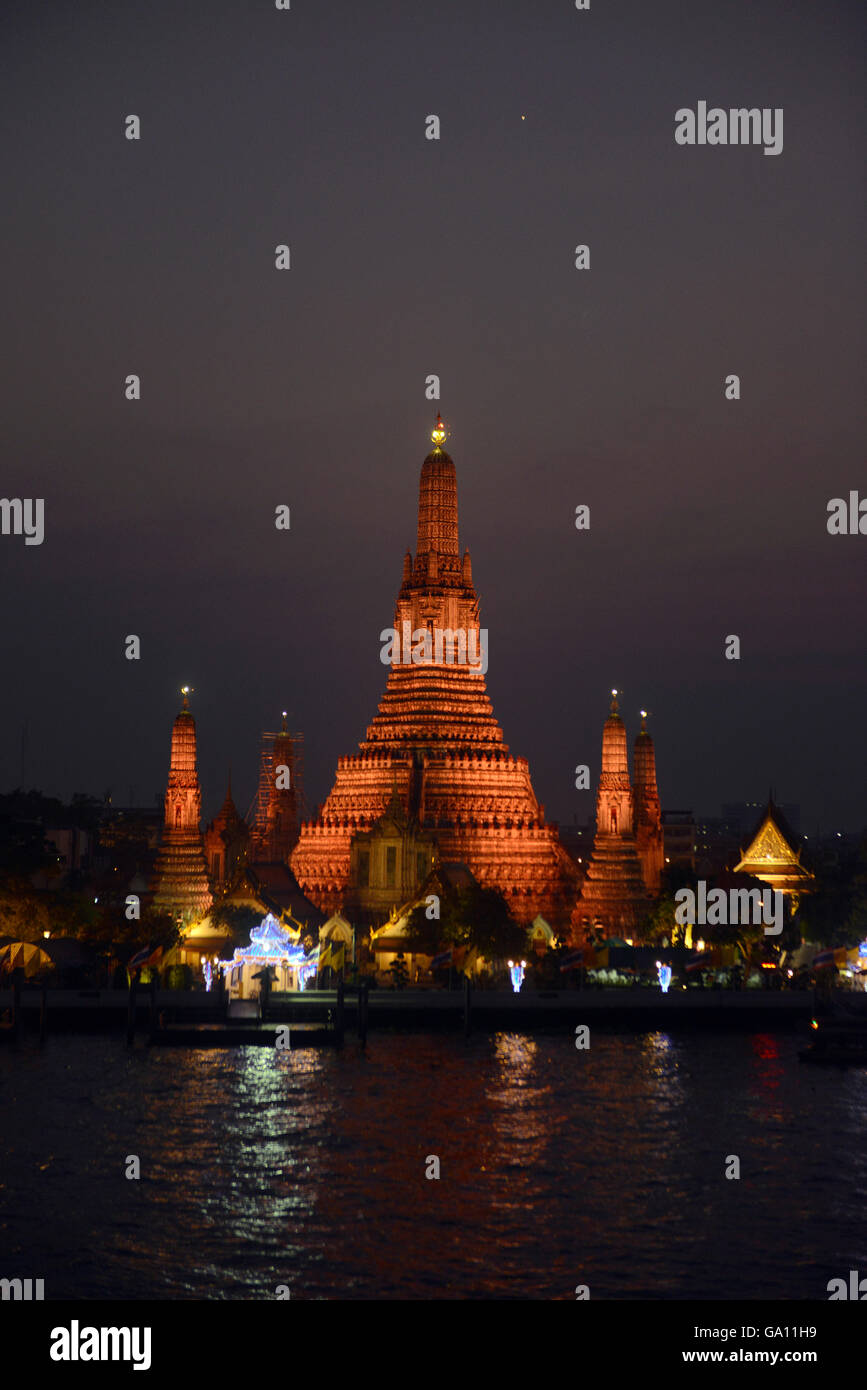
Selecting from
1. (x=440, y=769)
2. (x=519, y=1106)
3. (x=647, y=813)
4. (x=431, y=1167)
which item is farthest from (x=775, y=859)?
(x=431, y=1167)

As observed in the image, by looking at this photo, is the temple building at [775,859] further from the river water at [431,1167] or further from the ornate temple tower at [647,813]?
the river water at [431,1167]

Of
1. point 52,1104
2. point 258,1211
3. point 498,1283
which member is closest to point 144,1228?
point 258,1211

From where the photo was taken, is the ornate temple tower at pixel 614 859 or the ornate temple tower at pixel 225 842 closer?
the ornate temple tower at pixel 614 859

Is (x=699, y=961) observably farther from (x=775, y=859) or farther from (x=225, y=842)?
(x=225, y=842)

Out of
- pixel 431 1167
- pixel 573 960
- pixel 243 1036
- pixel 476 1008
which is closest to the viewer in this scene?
pixel 431 1167

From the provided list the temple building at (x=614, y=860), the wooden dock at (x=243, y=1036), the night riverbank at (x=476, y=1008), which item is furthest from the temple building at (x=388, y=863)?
the wooden dock at (x=243, y=1036)

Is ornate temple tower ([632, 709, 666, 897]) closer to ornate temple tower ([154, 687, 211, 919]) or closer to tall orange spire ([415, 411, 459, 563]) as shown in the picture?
tall orange spire ([415, 411, 459, 563])

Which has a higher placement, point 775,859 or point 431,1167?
point 775,859

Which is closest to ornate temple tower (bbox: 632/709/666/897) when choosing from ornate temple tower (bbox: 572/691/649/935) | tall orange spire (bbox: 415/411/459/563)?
ornate temple tower (bbox: 572/691/649/935)
